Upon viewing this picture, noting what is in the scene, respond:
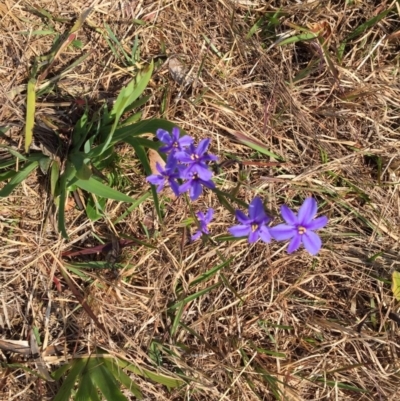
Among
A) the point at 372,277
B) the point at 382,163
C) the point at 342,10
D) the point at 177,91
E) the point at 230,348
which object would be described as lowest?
the point at 230,348

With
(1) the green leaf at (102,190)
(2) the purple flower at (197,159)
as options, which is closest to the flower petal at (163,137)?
(2) the purple flower at (197,159)

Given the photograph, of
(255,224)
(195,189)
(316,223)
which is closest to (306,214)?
(316,223)

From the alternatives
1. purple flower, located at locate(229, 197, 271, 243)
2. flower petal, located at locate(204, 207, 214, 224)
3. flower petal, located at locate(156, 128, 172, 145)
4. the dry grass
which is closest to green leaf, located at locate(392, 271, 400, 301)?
the dry grass

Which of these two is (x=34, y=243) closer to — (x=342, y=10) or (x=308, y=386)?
(x=308, y=386)

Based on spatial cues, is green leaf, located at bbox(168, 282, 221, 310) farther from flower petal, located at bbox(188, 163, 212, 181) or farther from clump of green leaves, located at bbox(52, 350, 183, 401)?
flower petal, located at bbox(188, 163, 212, 181)

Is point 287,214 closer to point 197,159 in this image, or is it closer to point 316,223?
point 316,223

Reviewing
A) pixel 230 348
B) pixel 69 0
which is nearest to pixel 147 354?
pixel 230 348
